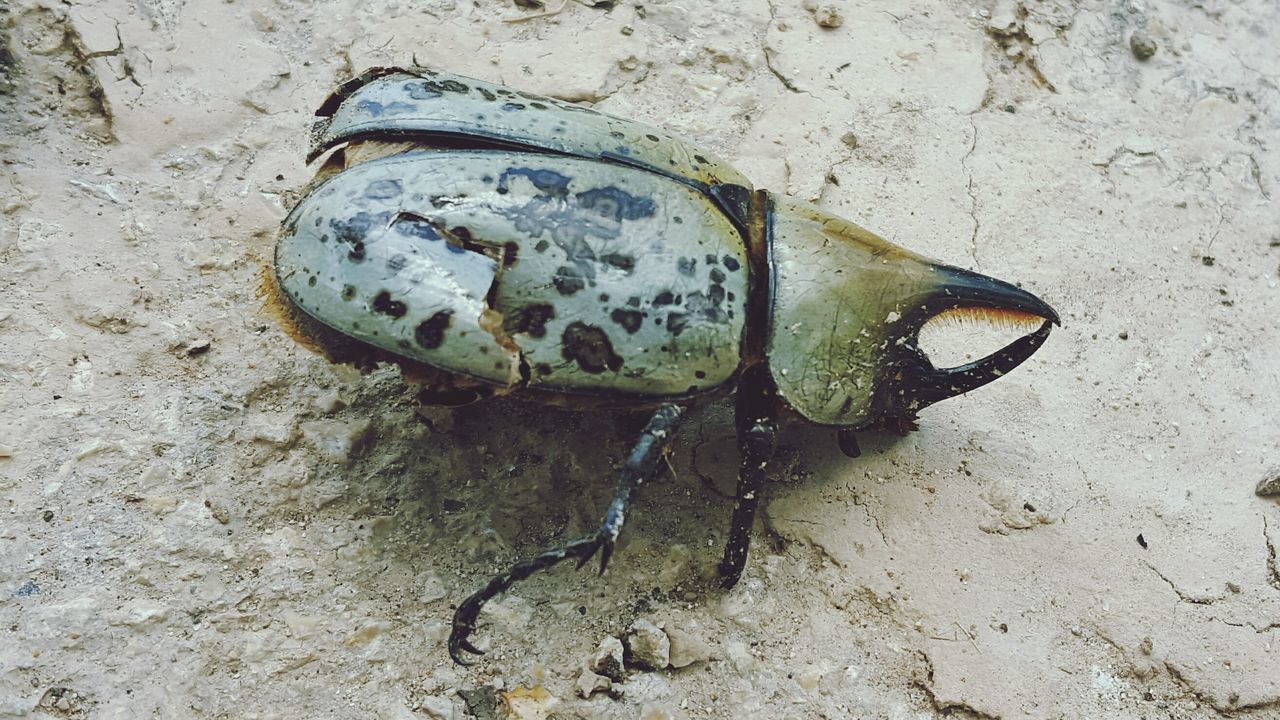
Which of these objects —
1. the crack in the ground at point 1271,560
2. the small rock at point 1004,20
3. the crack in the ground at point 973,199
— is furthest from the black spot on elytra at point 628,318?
the small rock at point 1004,20

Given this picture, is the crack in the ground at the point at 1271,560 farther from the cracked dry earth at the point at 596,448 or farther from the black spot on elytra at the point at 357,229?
the black spot on elytra at the point at 357,229

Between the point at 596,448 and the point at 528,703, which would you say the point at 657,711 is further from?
the point at 596,448

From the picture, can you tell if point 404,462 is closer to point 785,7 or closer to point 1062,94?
point 785,7

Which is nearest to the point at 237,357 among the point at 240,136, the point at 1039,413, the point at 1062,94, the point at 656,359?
the point at 240,136

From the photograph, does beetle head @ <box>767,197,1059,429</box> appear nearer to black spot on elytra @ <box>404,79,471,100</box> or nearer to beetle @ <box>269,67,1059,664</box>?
beetle @ <box>269,67,1059,664</box>

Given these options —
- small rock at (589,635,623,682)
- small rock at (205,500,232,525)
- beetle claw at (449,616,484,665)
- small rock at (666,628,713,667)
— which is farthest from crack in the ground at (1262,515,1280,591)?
small rock at (205,500,232,525)
